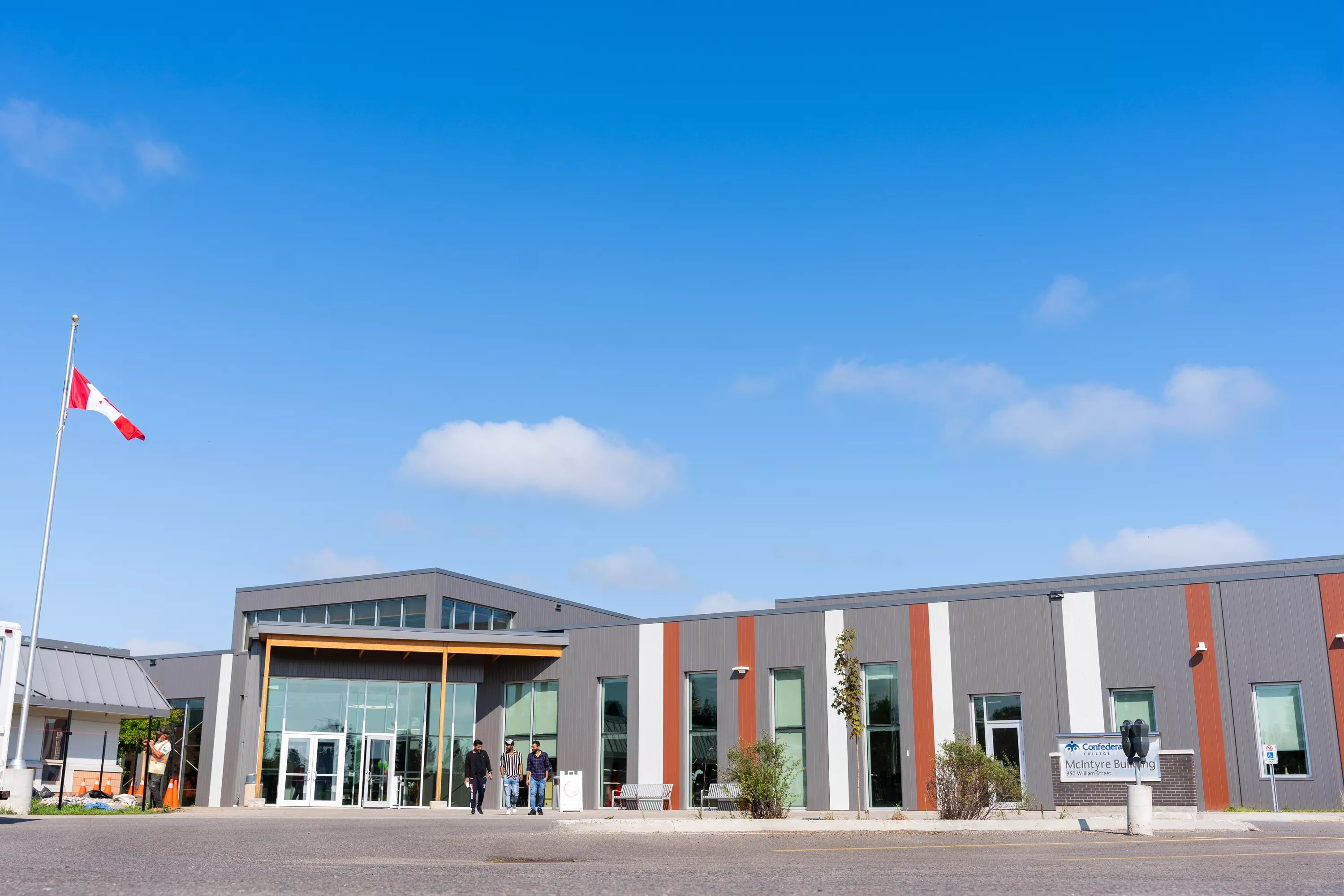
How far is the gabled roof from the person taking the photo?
21.8 metres

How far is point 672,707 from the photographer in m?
30.7

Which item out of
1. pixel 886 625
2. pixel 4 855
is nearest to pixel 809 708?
pixel 886 625

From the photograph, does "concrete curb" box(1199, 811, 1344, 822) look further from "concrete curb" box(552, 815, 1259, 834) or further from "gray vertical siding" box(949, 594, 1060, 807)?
"gray vertical siding" box(949, 594, 1060, 807)

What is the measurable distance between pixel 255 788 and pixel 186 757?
348cm

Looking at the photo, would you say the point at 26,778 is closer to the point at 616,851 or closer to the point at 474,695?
the point at 616,851

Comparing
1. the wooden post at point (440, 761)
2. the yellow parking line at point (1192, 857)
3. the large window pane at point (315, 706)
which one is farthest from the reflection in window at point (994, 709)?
the large window pane at point (315, 706)

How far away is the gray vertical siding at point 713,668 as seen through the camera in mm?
30000

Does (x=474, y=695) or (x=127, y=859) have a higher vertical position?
(x=474, y=695)

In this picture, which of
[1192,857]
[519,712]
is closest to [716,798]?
[519,712]

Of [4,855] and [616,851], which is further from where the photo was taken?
[616,851]

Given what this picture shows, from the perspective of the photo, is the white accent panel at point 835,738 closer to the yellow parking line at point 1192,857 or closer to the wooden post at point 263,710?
the wooden post at point 263,710

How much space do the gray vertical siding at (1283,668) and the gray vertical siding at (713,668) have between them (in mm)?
11280

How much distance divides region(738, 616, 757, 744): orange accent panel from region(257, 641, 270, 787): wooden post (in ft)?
40.1

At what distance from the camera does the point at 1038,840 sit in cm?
1507
